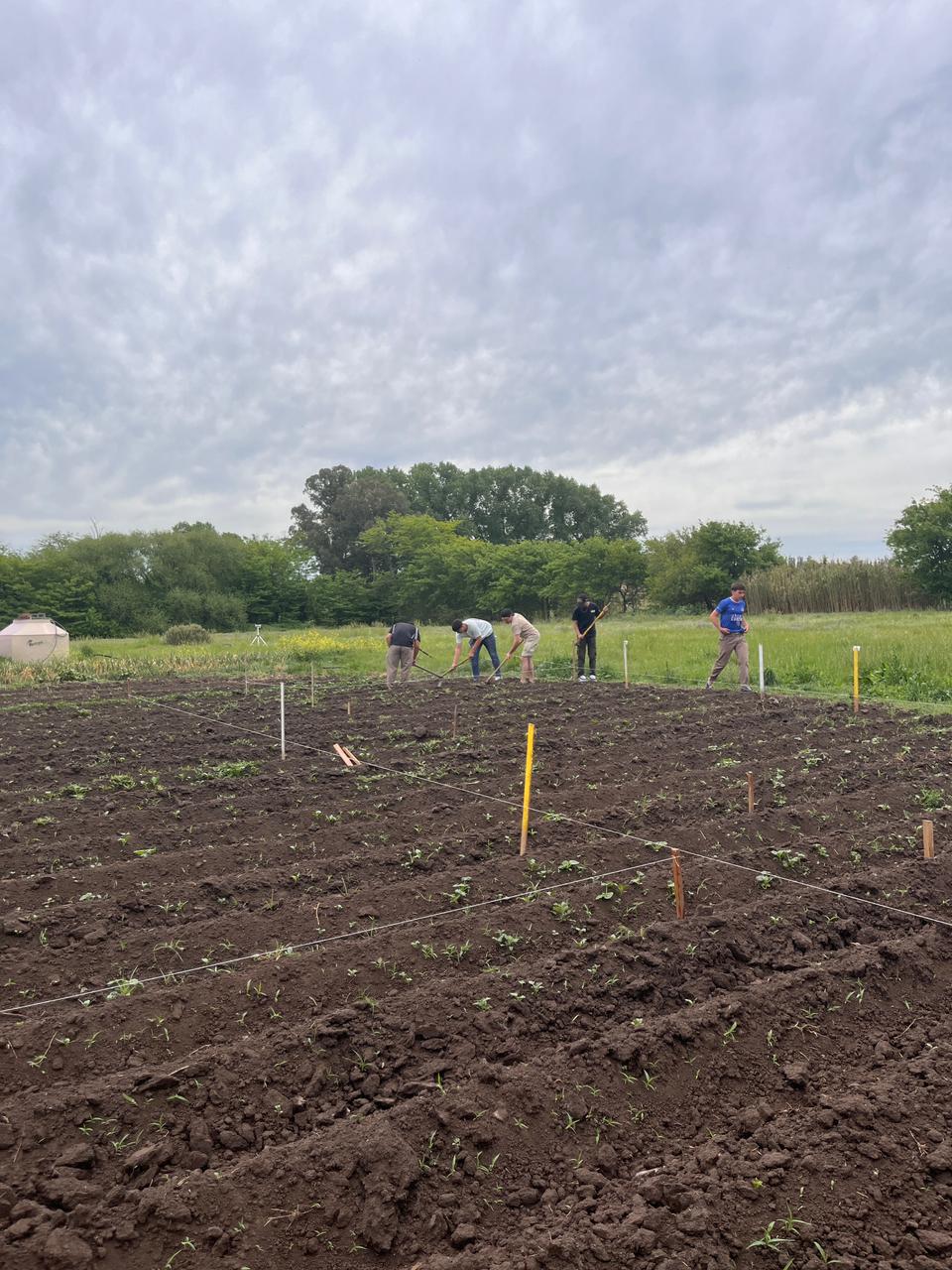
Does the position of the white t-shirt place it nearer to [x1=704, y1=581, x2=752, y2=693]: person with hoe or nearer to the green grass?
the green grass

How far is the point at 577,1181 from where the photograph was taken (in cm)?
261

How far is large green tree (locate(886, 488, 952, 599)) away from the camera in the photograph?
34844 mm

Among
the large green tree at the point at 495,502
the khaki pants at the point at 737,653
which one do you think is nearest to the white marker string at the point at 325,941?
the khaki pants at the point at 737,653

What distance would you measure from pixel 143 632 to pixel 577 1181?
4134 cm

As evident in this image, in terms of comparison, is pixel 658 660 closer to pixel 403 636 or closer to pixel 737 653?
pixel 737 653

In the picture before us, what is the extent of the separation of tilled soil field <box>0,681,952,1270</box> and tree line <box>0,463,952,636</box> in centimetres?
3055

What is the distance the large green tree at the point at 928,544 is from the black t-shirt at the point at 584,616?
974 inches

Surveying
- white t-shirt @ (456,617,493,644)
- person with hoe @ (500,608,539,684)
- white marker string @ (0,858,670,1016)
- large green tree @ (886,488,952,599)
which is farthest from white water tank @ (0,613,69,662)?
large green tree @ (886,488,952,599)

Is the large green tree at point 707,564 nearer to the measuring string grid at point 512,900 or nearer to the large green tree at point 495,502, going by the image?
the large green tree at point 495,502

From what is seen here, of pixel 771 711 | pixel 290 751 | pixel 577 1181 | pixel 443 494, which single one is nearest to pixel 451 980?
pixel 577 1181

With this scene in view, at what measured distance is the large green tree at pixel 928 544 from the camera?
1372 inches

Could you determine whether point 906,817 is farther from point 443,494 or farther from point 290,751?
point 443,494

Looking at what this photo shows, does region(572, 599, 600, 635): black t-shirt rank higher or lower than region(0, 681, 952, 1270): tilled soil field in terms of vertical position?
higher

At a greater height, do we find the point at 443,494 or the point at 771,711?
the point at 443,494
